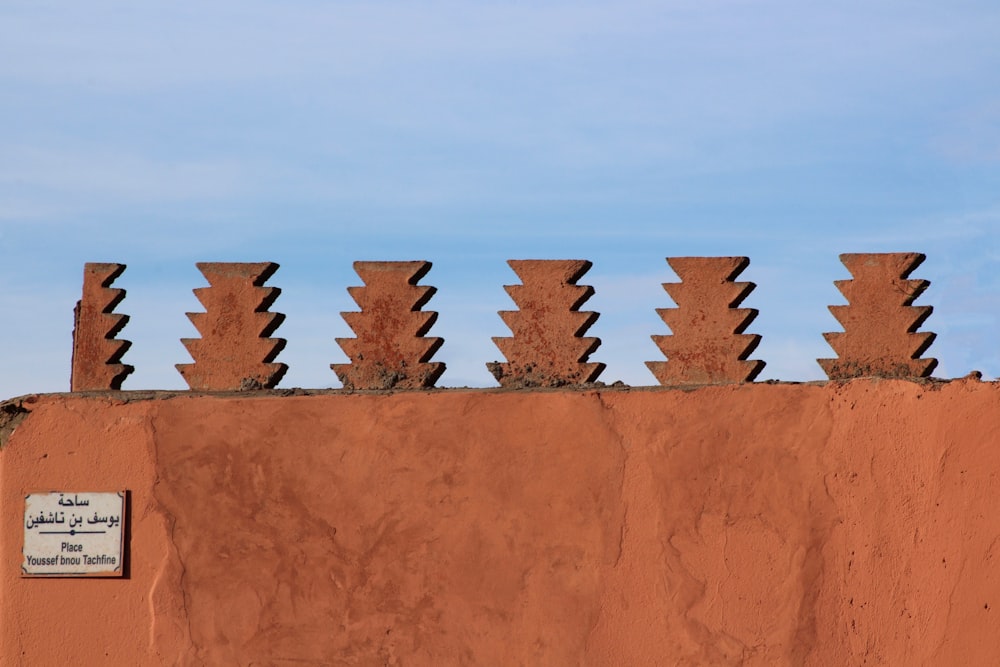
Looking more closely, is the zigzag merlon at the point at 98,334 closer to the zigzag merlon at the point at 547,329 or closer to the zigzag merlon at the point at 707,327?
the zigzag merlon at the point at 547,329

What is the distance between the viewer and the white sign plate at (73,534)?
22.3 feet

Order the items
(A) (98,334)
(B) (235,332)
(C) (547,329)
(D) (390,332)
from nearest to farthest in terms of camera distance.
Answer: (C) (547,329), (D) (390,332), (B) (235,332), (A) (98,334)

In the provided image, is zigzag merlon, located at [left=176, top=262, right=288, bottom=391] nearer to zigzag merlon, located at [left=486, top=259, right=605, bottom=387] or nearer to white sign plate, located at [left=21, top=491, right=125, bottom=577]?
white sign plate, located at [left=21, top=491, right=125, bottom=577]

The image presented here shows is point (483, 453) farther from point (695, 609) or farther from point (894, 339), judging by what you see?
point (894, 339)

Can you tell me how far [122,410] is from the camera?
6898mm

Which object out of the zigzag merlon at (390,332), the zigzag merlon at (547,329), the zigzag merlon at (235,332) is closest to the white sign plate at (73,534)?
the zigzag merlon at (235,332)

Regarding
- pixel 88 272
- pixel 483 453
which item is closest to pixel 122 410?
pixel 88 272

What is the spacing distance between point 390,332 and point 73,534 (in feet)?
6.41

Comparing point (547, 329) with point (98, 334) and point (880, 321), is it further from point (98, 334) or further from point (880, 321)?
point (98, 334)

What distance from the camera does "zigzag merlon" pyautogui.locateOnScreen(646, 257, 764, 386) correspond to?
6.54 metres

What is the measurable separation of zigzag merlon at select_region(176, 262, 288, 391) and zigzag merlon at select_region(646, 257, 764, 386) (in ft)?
6.63

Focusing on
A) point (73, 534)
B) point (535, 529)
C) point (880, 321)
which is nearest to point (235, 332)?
point (73, 534)

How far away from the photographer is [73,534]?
6891mm

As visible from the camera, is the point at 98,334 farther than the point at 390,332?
Yes
